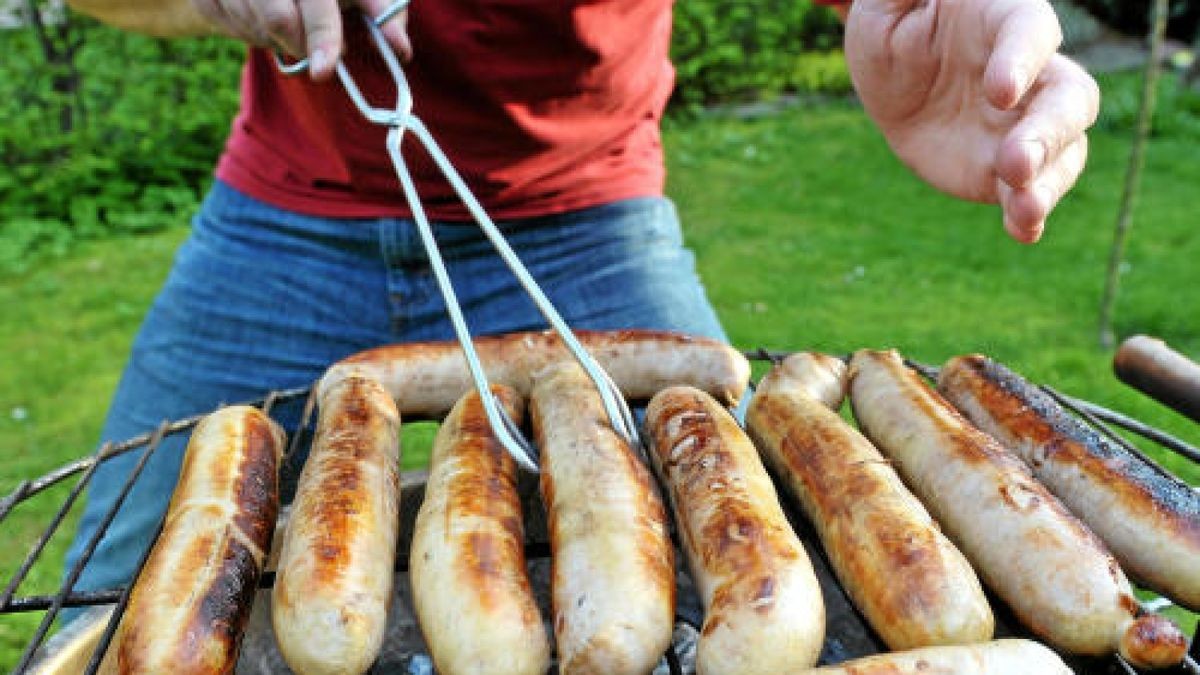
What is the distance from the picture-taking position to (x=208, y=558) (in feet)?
5.65

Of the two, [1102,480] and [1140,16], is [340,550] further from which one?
[1140,16]

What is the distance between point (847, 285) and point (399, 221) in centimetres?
425

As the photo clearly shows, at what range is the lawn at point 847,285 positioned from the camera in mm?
5410

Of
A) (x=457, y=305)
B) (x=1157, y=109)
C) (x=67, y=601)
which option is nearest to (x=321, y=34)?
(x=457, y=305)

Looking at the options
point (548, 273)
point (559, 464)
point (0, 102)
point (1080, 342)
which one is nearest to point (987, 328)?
point (1080, 342)

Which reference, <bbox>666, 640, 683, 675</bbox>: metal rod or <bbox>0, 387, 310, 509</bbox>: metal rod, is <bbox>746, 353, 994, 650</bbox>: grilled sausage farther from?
<bbox>0, 387, 310, 509</bbox>: metal rod

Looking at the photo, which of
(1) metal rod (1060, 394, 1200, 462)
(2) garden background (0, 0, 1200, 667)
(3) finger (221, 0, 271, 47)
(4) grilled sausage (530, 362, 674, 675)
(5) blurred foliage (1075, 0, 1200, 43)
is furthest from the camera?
(5) blurred foliage (1075, 0, 1200, 43)

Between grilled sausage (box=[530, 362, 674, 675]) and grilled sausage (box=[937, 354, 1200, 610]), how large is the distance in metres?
0.70

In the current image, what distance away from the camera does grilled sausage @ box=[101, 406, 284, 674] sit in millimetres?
1567

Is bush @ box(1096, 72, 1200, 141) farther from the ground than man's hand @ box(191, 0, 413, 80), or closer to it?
closer to it

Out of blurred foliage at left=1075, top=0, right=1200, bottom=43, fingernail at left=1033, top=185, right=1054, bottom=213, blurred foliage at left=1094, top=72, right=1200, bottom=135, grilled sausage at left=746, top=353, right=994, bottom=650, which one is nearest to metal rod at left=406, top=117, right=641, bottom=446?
grilled sausage at left=746, top=353, right=994, bottom=650

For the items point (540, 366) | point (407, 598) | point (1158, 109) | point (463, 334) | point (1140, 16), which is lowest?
point (1158, 109)

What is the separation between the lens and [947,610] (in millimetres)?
1574

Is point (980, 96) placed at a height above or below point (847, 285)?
above
